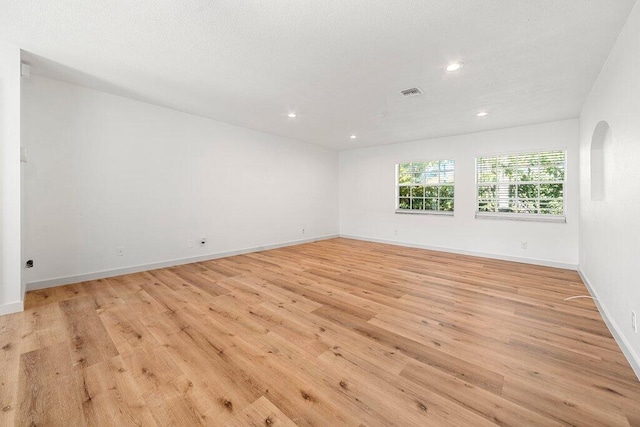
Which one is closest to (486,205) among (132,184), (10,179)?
(132,184)

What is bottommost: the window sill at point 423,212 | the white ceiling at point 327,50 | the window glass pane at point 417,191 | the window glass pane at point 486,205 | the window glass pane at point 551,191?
the window sill at point 423,212

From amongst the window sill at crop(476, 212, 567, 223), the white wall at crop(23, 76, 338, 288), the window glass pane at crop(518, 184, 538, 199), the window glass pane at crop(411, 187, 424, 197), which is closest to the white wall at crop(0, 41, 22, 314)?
the white wall at crop(23, 76, 338, 288)

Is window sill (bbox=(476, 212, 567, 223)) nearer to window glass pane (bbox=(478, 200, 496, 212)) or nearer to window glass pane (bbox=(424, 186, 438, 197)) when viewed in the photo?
window glass pane (bbox=(478, 200, 496, 212))

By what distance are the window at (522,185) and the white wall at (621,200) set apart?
71.6 inches

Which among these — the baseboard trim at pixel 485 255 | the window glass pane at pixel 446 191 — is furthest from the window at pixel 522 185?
the baseboard trim at pixel 485 255

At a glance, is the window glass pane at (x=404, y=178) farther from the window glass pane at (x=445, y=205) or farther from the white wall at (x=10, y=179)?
the white wall at (x=10, y=179)

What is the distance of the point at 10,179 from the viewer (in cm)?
247

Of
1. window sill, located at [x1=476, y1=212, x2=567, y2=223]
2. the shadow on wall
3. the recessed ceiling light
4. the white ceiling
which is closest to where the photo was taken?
the white ceiling

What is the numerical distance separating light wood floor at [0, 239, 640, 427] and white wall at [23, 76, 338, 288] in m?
0.64

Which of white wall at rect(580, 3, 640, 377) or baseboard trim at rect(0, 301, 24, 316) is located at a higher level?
white wall at rect(580, 3, 640, 377)

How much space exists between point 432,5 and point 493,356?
8.22 ft

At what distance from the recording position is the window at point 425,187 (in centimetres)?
562

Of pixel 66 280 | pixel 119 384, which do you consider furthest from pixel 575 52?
pixel 66 280

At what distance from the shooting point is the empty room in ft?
5.05
